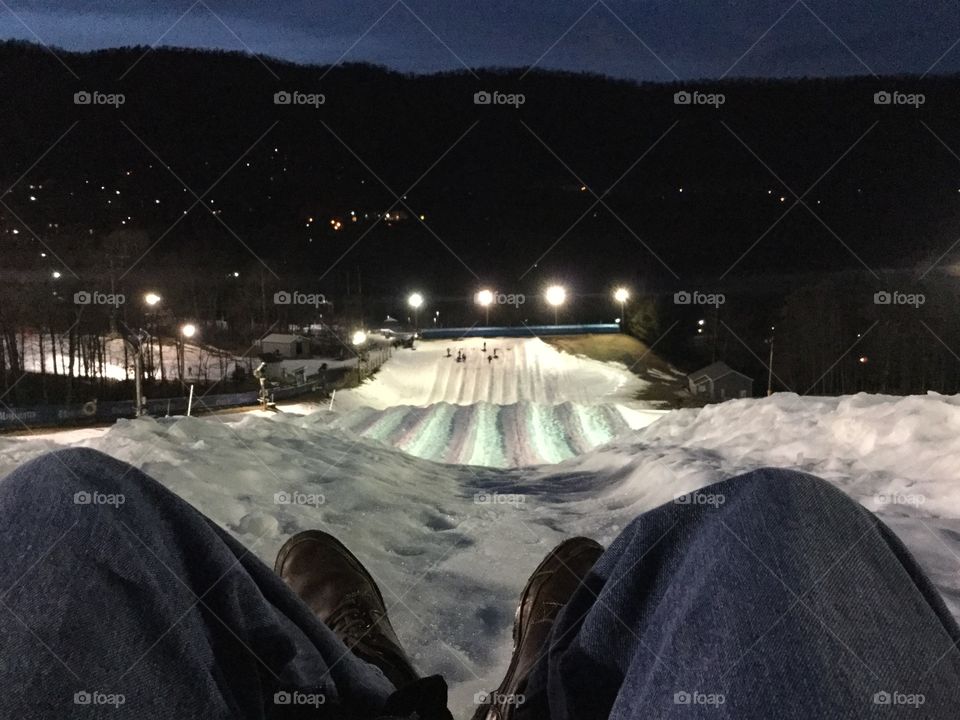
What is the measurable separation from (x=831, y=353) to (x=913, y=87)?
160 ft

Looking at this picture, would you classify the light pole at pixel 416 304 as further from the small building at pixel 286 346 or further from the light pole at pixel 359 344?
the small building at pixel 286 346

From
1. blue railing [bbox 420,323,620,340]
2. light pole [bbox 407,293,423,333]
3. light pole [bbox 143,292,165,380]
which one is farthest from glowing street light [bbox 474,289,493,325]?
light pole [bbox 143,292,165,380]

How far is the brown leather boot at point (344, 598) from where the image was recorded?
2.08 meters

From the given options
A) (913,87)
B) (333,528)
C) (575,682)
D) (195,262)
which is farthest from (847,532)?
(913,87)

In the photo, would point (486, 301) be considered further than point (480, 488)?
Yes

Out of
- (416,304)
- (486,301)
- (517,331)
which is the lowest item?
(517,331)

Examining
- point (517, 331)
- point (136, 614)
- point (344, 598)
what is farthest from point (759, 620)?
point (517, 331)

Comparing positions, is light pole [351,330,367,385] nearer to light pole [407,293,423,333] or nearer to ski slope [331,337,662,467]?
ski slope [331,337,662,467]

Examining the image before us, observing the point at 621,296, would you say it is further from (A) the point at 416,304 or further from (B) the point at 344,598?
(B) the point at 344,598

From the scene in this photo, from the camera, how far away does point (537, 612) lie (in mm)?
2221

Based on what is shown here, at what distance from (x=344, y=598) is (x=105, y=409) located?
91.5 ft

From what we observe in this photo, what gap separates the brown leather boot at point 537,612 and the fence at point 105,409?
2355 cm

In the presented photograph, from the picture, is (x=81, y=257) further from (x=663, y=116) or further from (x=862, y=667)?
(x=663, y=116)

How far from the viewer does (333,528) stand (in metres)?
3.79
